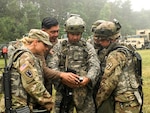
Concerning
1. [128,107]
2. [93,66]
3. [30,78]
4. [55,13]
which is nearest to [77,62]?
[93,66]

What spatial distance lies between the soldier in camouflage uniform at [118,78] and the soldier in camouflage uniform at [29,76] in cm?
79

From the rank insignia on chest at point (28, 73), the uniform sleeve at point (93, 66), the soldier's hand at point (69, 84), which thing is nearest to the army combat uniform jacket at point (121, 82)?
the uniform sleeve at point (93, 66)

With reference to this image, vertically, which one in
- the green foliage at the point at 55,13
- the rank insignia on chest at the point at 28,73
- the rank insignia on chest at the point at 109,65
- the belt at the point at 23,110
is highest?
the green foliage at the point at 55,13

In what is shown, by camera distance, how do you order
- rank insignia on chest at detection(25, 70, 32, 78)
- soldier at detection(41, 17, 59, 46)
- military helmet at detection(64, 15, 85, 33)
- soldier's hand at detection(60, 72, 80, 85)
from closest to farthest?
rank insignia on chest at detection(25, 70, 32, 78), soldier's hand at detection(60, 72, 80, 85), military helmet at detection(64, 15, 85, 33), soldier at detection(41, 17, 59, 46)

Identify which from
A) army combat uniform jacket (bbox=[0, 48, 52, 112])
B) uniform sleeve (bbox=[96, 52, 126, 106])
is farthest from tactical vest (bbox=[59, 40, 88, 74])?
army combat uniform jacket (bbox=[0, 48, 52, 112])

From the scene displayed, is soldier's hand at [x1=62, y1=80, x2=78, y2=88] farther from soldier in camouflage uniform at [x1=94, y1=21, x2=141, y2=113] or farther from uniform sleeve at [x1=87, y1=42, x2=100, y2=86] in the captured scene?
soldier in camouflage uniform at [x1=94, y1=21, x2=141, y2=113]

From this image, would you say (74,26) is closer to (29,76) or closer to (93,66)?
(93,66)

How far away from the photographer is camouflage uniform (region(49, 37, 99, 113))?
3.83 meters

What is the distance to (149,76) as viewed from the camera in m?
12.3

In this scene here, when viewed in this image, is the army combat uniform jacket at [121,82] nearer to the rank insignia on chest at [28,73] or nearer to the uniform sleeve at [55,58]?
the uniform sleeve at [55,58]

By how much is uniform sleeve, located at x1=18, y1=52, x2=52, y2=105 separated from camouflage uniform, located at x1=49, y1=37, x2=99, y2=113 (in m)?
0.68

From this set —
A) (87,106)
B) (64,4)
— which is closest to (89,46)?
(87,106)

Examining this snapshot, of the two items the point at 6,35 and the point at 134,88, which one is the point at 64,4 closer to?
the point at 6,35

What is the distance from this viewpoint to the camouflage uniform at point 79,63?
3.83m
